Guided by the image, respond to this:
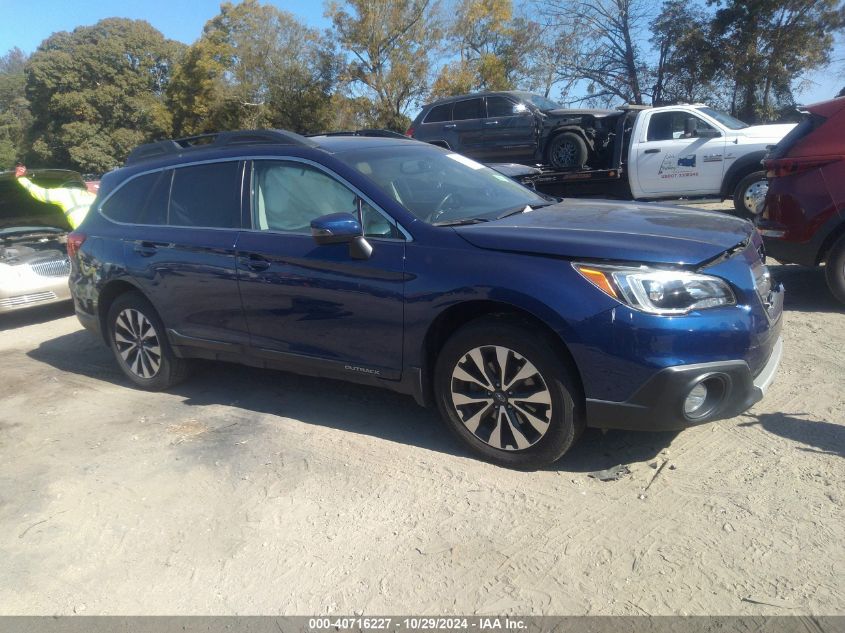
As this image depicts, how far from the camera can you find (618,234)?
11.8ft

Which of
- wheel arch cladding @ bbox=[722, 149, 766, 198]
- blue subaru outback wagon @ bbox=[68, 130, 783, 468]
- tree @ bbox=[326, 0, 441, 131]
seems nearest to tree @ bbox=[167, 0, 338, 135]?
tree @ bbox=[326, 0, 441, 131]

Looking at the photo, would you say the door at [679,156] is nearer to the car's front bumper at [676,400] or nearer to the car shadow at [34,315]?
the car's front bumper at [676,400]

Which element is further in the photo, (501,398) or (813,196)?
(813,196)

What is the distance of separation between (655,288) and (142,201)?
394 cm

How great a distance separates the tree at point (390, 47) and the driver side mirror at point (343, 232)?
30680mm

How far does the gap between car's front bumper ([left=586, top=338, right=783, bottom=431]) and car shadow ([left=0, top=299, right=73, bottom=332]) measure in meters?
7.40

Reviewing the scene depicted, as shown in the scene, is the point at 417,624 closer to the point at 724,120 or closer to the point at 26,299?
the point at 26,299

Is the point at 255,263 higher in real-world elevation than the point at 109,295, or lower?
higher

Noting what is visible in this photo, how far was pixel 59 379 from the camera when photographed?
20.2 ft

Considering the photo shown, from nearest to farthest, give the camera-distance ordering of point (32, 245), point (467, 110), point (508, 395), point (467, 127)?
point (508, 395) < point (32, 245) < point (467, 127) < point (467, 110)

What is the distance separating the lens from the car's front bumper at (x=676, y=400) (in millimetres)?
3289

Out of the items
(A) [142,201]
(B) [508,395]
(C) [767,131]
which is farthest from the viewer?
(C) [767,131]

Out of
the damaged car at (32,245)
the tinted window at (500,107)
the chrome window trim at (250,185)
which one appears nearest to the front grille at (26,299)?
the damaged car at (32,245)

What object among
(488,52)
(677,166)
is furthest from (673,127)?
(488,52)
